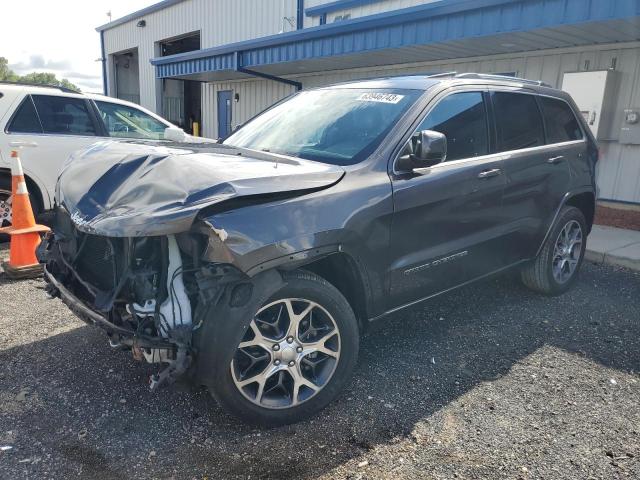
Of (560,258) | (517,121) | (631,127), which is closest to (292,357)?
(517,121)

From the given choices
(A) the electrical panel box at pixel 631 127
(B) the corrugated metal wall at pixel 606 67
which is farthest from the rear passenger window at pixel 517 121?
(A) the electrical panel box at pixel 631 127

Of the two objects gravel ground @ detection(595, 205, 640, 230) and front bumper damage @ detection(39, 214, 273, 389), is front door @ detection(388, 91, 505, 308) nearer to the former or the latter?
front bumper damage @ detection(39, 214, 273, 389)

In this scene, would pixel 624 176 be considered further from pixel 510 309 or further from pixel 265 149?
pixel 265 149

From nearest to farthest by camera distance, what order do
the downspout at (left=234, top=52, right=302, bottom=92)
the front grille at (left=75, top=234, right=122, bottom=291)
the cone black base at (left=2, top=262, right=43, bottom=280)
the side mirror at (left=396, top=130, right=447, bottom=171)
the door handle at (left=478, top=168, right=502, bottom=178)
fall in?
1. the front grille at (left=75, top=234, right=122, bottom=291)
2. the side mirror at (left=396, top=130, right=447, bottom=171)
3. the door handle at (left=478, top=168, right=502, bottom=178)
4. the cone black base at (left=2, top=262, right=43, bottom=280)
5. the downspout at (left=234, top=52, right=302, bottom=92)

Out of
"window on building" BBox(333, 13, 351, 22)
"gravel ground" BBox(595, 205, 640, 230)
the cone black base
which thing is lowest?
the cone black base

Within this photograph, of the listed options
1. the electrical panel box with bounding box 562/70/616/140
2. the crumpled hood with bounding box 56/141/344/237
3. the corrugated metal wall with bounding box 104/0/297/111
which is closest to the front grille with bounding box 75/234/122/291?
the crumpled hood with bounding box 56/141/344/237

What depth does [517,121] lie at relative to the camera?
13.5 ft

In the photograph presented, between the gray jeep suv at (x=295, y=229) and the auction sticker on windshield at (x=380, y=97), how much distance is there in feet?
0.05

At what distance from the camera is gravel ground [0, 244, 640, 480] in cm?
249

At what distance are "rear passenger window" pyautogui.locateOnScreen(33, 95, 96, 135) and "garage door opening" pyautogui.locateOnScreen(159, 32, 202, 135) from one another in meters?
14.9

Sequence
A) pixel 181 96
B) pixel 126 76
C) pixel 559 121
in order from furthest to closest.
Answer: pixel 126 76 < pixel 181 96 < pixel 559 121

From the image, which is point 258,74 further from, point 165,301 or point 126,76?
point 126,76

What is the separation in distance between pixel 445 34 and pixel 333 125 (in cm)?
538

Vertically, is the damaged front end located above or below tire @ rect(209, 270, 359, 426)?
above
